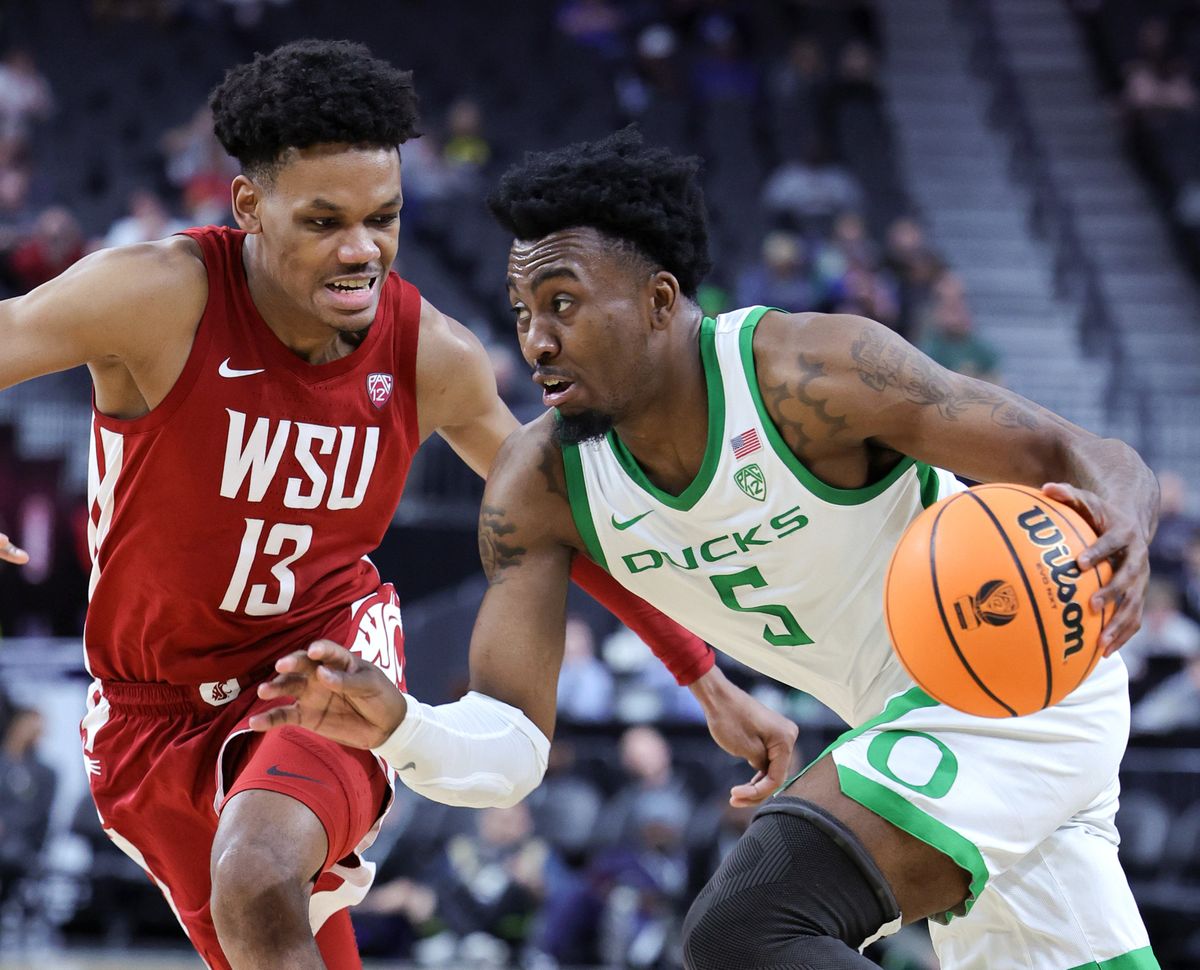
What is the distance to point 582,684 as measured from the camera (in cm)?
955

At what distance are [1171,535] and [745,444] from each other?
7.80 m

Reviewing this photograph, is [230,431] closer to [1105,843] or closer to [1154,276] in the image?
Result: [1105,843]

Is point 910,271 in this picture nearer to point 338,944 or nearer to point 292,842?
point 338,944

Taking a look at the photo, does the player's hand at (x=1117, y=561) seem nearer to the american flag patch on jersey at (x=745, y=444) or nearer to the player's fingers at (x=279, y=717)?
the american flag patch on jersey at (x=745, y=444)

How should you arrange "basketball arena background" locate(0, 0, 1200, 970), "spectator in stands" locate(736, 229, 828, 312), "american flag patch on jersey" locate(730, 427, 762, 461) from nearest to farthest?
"american flag patch on jersey" locate(730, 427, 762, 461) < "basketball arena background" locate(0, 0, 1200, 970) < "spectator in stands" locate(736, 229, 828, 312)

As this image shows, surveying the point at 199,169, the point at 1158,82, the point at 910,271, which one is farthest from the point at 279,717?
the point at 1158,82

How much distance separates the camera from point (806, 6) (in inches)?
657

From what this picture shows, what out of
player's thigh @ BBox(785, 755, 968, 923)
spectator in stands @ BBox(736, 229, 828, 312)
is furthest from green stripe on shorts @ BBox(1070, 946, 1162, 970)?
spectator in stands @ BBox(736, 229, 828, 312)

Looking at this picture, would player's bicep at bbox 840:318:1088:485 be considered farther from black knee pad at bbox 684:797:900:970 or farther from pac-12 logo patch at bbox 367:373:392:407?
pac-12 logo patch at bbox 367:373:392:407

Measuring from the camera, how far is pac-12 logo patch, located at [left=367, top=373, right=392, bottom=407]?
4.25m

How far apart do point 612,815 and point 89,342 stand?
5.59m

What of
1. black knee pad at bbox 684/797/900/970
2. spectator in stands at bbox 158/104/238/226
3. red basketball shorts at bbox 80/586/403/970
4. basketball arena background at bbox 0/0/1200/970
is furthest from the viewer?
spectator in stands at bbox 158/104/238/226

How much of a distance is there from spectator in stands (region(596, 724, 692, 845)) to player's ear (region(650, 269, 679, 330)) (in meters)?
5.26

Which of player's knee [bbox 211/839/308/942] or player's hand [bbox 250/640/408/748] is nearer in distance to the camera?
player's hand [bbox 250/640/408/748]
